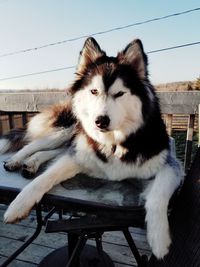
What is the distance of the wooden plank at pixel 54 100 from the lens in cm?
198

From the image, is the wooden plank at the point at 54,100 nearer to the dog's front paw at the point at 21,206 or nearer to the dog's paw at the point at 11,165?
the dog's paw at the point at 11,165

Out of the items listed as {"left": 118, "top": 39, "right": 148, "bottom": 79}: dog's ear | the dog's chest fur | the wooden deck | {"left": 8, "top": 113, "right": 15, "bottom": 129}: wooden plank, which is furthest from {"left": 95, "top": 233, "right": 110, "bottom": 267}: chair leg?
{"left": 8, "top": 113, "right": 15, "bottom": 129}: wooden plank

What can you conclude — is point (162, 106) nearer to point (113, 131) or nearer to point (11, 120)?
point (113, 131)

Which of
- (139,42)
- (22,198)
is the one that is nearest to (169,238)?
(22,198)

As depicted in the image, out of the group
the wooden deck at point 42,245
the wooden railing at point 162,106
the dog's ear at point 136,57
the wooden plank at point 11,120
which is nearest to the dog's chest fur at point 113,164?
the dog's ear at point 136,57

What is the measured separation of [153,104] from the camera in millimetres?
1469

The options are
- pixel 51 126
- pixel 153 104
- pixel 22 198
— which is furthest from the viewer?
pixel 51 126

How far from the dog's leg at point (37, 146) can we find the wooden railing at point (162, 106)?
48 centimetres

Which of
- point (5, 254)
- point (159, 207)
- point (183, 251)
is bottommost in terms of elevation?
point (5, 254)

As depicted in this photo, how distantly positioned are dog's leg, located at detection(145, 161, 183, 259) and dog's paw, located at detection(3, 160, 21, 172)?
0.74 meters

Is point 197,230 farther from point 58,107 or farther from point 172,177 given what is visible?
point 58,107

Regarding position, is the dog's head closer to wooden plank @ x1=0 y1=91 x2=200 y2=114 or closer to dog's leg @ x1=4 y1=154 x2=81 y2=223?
dog's leg @ x1=4 y1=154 x2=81 y2=223

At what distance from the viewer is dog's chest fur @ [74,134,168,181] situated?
53.4 inches

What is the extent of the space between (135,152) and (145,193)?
0.84ft
